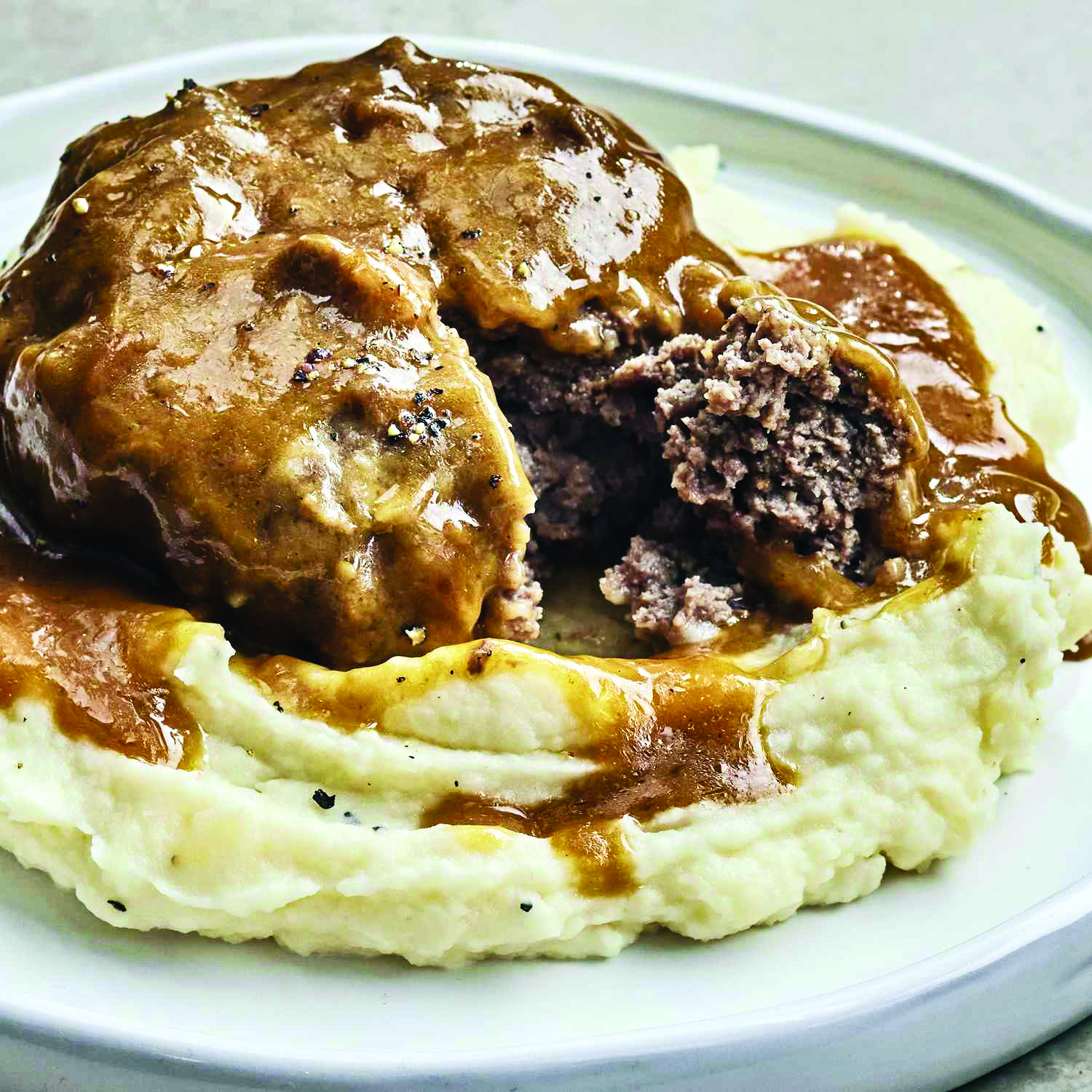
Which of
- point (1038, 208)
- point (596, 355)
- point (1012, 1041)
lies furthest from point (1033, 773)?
point (1038, 208)

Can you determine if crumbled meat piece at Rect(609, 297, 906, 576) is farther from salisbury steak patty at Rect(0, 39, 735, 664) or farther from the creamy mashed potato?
the creamy mashed potato

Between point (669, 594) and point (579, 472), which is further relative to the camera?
point (579, 472)

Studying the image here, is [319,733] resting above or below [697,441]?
below

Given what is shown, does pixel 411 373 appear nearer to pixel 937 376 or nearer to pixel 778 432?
pixel 778 432

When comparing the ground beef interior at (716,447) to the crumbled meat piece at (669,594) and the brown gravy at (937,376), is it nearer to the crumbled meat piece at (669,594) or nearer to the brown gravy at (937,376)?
the crumbled meat piece at (669,594)

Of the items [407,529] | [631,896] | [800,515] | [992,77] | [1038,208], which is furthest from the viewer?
[992,77]

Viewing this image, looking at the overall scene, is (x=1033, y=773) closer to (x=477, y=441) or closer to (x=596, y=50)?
(x=477, y=441)

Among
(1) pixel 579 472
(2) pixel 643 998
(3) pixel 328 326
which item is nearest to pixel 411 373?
(3) pixel 328 326

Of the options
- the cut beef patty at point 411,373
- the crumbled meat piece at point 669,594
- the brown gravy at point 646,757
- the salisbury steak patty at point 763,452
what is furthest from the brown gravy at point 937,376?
the brown gravy at point 646,757
